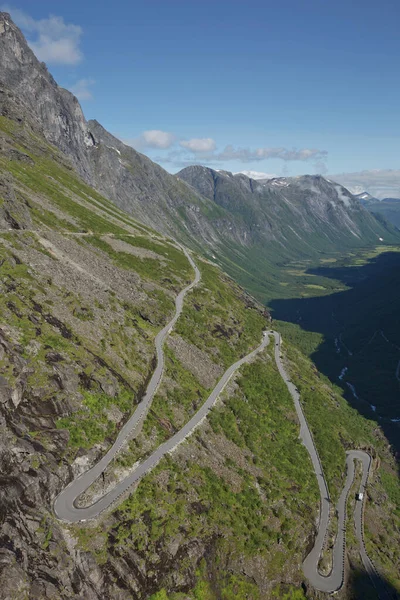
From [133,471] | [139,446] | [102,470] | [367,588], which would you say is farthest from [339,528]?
[102,470]

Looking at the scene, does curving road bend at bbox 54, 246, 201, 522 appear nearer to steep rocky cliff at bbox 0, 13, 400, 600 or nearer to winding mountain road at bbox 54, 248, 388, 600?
winding mountain road at bbox 54, 248, 388, 600

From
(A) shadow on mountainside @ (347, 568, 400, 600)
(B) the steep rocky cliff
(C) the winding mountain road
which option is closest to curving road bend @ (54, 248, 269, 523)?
(C) the winding mountain road

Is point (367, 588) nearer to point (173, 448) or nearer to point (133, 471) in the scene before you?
point (173, 448)

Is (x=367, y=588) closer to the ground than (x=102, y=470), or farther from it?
closer to the ground


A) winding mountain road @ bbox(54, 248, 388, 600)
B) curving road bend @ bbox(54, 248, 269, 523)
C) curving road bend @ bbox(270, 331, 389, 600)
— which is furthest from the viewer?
curving road bend @ bbox(270, 331, 389, 600)

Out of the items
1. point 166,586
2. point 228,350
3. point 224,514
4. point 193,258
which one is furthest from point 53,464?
point 193,258

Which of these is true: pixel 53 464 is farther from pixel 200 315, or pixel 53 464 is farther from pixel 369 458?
pixel 369 458
